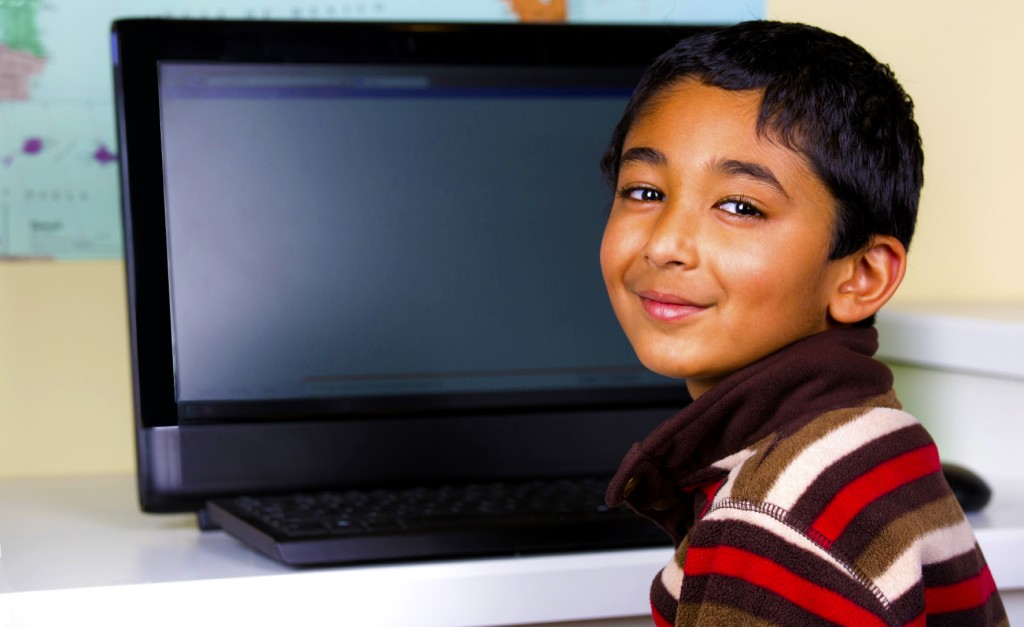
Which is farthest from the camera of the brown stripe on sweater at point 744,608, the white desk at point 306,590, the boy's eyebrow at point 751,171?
the white desk at point 306,590

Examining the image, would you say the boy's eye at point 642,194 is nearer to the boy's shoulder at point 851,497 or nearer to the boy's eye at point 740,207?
the boy's eye at point 740,207

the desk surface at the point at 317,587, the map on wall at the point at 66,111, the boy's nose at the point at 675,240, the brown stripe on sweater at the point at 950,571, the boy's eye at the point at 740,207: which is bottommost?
the desk surface at the point at 317,587

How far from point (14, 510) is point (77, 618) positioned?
0.31 meters

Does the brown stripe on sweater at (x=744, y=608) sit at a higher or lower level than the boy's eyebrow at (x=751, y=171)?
lower

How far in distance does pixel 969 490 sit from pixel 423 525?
0.42m

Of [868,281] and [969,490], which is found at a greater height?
[868,281]

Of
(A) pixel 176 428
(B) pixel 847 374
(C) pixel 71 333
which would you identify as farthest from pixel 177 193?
(B) pixel 847 374

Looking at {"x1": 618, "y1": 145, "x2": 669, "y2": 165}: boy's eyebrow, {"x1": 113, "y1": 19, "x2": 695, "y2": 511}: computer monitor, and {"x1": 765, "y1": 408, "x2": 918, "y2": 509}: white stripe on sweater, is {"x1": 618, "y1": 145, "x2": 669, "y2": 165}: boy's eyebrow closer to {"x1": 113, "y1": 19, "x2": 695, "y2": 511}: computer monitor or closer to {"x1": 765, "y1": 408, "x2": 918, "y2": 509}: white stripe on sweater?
{"x1": 765, "y1": 408, "x2": 918, "y2": 509}: white stripe on sweater

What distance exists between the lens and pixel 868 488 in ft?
1.87

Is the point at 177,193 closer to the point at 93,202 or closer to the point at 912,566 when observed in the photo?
the point at 93,202

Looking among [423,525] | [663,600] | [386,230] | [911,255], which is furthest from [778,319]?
[911,255]

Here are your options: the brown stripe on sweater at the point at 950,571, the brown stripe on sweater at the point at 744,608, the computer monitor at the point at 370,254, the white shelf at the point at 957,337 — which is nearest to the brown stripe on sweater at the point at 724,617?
the brown stripe on sweater at the point at 744,608

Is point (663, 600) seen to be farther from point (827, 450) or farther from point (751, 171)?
point (751, 171)

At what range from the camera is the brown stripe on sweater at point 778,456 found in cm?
57
